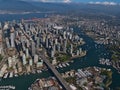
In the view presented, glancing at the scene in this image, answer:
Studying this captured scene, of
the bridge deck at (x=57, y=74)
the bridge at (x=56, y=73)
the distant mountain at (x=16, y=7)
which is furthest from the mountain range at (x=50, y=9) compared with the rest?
the bridge deck at (x=57, y=74)

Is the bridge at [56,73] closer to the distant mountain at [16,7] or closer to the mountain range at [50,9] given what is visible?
the mountain range at [50,9]

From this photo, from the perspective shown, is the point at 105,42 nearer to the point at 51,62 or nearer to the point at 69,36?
the point at 69,36

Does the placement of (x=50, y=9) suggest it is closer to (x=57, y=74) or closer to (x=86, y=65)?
(x=86, y=65)

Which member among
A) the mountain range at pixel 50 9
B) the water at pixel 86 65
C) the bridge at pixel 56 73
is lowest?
the mountain range at pixel 50 9

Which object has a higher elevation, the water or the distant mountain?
the water

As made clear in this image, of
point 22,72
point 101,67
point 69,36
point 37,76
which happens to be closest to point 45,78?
point 37,76

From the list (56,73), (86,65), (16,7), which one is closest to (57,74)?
(56,73)

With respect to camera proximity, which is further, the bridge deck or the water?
the water

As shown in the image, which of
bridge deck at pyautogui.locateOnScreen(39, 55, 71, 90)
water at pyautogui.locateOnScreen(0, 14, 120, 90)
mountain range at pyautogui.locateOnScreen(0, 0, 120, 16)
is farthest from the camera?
mountain range at pyautogui.locateOnScreen(0, 0, 120, 16)

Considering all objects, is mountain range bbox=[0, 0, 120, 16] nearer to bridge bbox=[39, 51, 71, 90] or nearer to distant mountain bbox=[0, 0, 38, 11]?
distant mountain bbox=[0, 0, 38, 11]

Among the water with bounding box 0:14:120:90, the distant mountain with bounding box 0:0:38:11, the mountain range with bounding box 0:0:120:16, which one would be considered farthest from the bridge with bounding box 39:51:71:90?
the distant mountain with bounding box 0:0:38:11

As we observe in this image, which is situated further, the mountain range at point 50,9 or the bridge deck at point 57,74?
the mountain range at point 50,9
